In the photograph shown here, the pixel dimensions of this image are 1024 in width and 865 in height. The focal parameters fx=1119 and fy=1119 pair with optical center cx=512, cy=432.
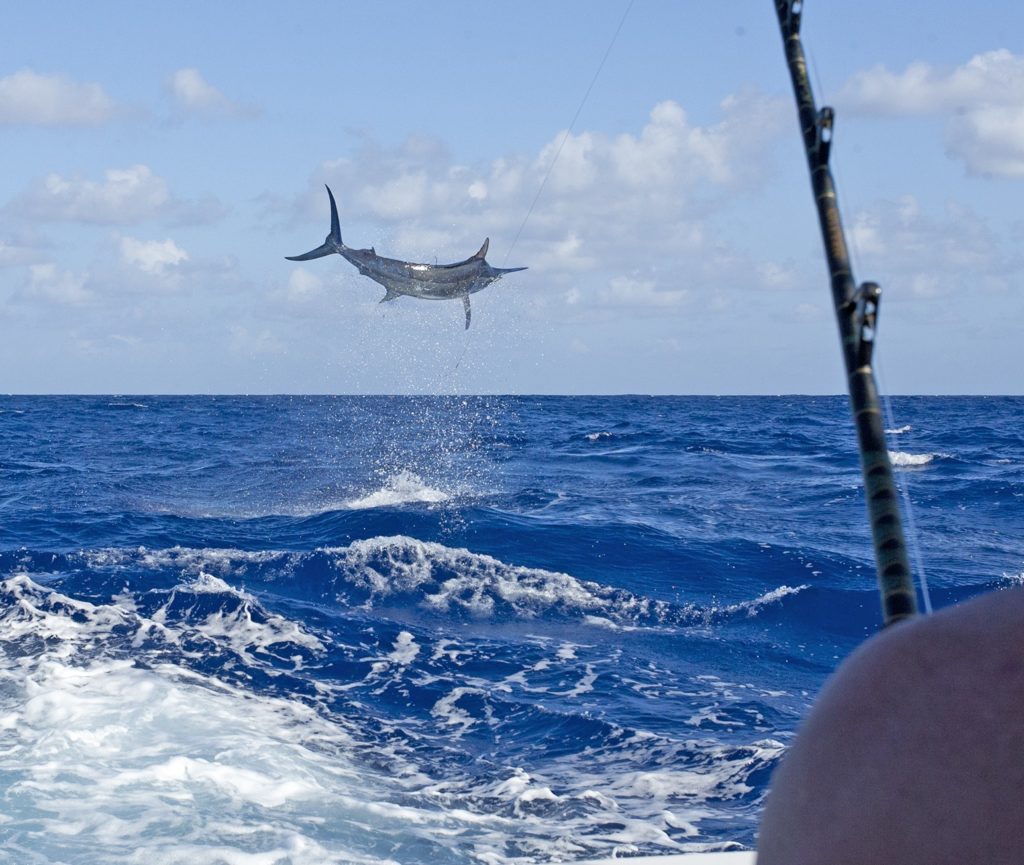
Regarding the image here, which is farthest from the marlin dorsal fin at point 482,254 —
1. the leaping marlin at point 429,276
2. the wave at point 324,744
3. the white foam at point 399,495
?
the white foam at point 399,495

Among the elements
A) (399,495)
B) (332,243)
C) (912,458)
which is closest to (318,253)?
(332,243)

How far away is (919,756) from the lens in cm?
64

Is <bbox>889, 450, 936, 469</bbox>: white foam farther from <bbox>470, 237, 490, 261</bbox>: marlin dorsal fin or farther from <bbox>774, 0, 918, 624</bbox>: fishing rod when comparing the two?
<bbox>774, 0, 918, 624</bbox>: fishing rod

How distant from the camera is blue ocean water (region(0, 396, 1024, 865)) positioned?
6.02 meters

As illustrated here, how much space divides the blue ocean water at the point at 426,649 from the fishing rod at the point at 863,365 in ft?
14.6

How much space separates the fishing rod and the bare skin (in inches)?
26.4

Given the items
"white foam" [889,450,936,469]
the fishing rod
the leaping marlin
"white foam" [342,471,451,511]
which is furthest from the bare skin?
"white foam" [889,450,936,469]

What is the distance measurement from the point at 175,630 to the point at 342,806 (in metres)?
4.68

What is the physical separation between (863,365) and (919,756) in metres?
1.04

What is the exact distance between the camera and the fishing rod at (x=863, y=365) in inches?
53.9

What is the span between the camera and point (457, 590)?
12.3m

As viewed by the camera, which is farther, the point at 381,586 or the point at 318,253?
the point at 381,586

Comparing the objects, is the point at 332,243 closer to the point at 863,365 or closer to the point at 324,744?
the point at 324,744

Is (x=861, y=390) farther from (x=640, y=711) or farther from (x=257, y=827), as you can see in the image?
(x=640, y=711)
